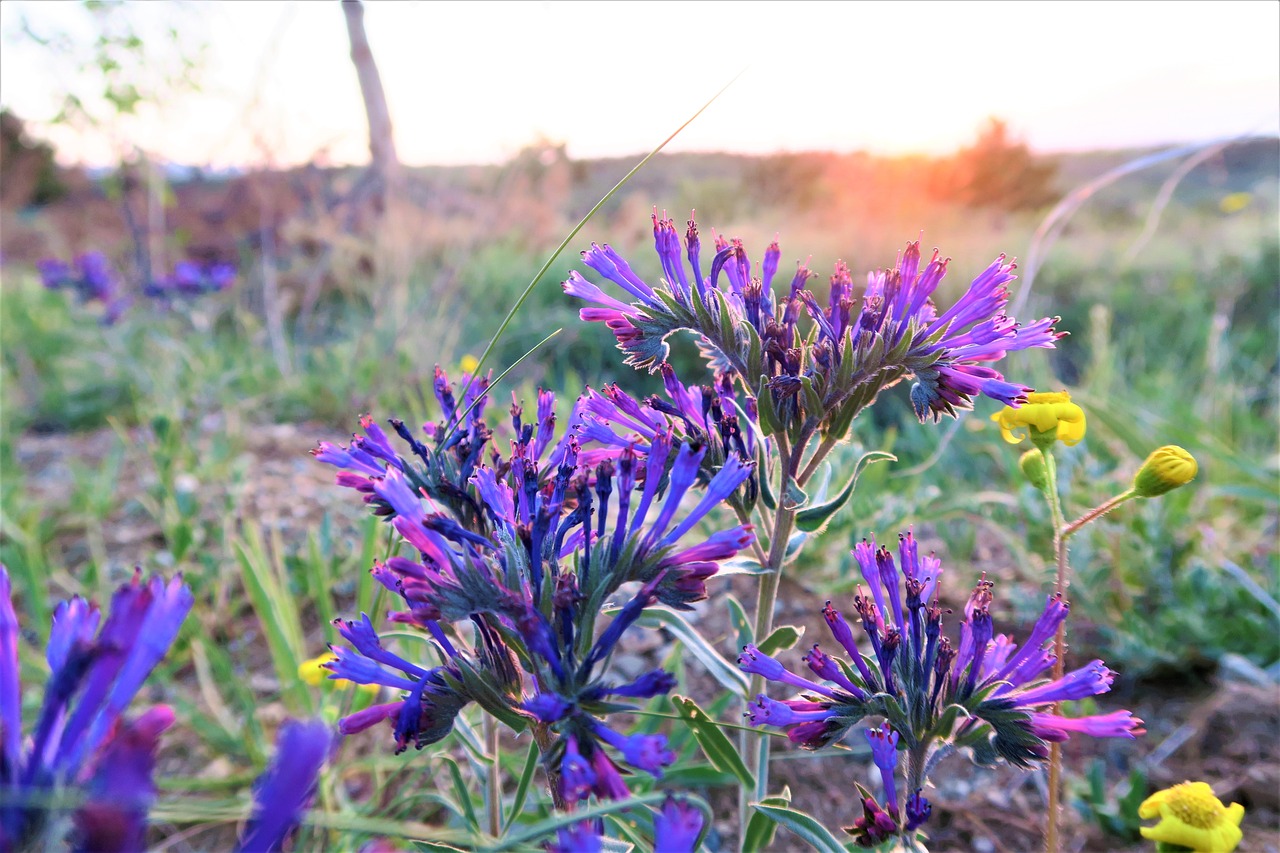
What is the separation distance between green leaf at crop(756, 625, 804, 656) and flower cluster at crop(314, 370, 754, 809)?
224mm

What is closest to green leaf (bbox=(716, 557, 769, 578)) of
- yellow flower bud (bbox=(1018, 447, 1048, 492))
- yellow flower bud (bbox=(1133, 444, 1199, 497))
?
yellow flower bud (bbox=(1018, 447, 1048, 492))

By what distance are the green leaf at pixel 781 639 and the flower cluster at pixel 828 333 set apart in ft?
0.83

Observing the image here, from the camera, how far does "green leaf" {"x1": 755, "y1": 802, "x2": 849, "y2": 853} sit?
2.97 feet

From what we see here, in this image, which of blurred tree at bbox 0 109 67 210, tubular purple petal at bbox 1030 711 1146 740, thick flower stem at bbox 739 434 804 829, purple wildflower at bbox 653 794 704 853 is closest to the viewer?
purple wildflower at bbox 653 794 704 853

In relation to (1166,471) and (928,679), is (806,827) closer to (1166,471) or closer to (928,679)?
(928,679)

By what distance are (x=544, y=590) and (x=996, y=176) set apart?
A: 1911cm

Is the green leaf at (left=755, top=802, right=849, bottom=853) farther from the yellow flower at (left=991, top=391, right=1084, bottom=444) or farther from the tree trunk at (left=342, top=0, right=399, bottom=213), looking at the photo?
the tree trunk at (left=342, top=0, right=399, bottom=213)

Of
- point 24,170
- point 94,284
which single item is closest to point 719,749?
point 94,284

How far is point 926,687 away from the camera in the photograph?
37.4 inches

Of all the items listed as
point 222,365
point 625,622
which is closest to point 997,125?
point 222,365

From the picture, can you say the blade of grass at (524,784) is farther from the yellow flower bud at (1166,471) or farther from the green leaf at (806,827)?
the yellow flower bud at (1166,471)

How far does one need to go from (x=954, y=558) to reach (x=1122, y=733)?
5.86 feet

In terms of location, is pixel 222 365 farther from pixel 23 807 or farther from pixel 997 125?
pixel 997 125

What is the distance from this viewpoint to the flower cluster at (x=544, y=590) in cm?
76
